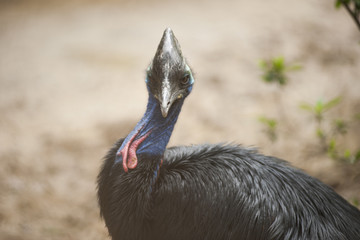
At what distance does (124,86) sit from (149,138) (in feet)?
9.81

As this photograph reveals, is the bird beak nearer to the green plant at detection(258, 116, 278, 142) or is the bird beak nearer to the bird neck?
the bird neck

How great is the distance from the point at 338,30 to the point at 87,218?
425cm

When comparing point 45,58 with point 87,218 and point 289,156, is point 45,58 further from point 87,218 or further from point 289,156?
point 289,156

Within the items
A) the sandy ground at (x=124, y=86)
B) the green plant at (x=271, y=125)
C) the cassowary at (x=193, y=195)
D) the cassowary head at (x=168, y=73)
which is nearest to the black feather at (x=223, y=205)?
the cassowary at (x=193, y=195)

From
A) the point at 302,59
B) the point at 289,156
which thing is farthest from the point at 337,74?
the point at 289,156

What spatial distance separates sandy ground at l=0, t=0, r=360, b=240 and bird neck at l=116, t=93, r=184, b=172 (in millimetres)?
1407

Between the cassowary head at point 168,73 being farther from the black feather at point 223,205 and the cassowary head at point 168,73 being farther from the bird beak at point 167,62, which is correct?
the black feather at point 223,205

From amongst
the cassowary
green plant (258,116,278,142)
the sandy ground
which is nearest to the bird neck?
the cassowary

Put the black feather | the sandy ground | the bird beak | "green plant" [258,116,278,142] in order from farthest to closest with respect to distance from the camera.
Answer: the sandy ground
"green plant" [258,116,278,142]
the black feather
the bird beak

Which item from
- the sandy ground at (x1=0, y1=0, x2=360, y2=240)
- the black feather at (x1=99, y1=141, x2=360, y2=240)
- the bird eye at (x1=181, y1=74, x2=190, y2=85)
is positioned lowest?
the black feather at (x1=99, y1=141, x2=360, y2=240)

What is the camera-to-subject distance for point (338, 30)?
18.9 feet

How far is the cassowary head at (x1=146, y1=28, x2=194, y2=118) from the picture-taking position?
1.94 metres

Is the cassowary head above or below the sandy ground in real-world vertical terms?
below

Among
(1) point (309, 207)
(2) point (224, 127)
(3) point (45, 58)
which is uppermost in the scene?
(3) point (45, 58)
